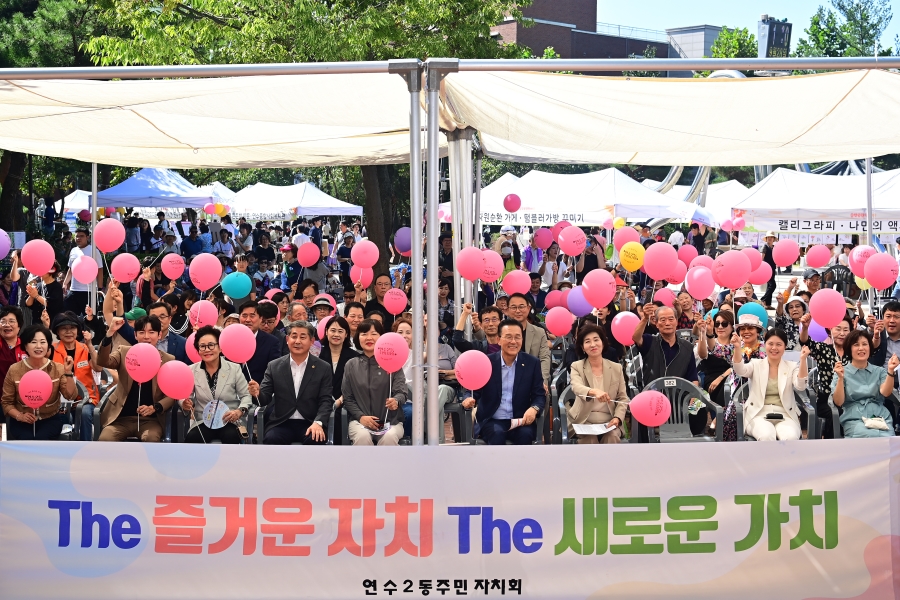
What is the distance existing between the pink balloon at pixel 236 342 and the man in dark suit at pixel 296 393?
0.38 metres

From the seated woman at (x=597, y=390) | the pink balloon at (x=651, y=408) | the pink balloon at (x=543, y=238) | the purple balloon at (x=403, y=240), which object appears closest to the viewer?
the pink balloon at (x=651, y=408)

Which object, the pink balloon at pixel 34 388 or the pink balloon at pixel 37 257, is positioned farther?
the pink balloon at pixel 37 257

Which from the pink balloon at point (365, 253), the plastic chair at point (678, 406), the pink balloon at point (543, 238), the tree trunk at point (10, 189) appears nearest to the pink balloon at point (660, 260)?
the plastic chair at point (678, 406)

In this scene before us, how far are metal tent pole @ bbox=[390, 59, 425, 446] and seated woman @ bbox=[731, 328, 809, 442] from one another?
270 centimetres

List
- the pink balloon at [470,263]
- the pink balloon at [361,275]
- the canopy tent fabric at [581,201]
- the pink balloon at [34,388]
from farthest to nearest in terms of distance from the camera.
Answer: the canopy tent fabric at [581,201], the pink balloon at [361,275], the pink balloon at [470,263], the pink balloon at [34,388]

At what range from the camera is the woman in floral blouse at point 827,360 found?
6918 millimetres

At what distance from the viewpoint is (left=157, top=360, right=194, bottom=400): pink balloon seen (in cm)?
586

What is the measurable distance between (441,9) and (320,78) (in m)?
10.3

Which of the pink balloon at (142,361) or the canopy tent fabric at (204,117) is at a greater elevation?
the canopy tent fabric at (204,117)

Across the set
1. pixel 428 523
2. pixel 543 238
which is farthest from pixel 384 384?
pixel 543 238

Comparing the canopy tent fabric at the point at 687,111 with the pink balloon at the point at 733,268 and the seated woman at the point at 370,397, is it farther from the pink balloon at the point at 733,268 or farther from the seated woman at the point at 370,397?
the seated woman at the point at 370,397

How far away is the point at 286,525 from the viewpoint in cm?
464

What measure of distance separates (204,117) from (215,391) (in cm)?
190

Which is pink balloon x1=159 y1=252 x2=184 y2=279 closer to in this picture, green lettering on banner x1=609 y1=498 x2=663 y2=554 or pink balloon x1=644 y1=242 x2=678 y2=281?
pink balloon x1=644 y1=242 x2=678 y2=281
